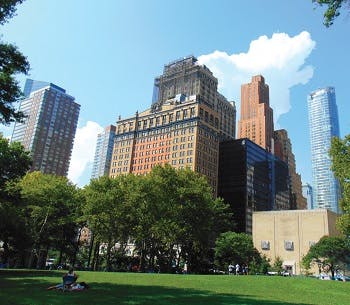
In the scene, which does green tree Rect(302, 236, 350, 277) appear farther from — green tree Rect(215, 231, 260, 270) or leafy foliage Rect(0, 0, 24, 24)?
leafy foliage Rect(0, 0, 24, 24)

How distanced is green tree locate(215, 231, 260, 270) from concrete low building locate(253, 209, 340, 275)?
815 inches

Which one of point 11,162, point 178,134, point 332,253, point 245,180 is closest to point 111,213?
point 11,162

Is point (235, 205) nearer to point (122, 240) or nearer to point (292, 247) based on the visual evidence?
point (292, 247)

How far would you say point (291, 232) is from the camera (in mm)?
102750

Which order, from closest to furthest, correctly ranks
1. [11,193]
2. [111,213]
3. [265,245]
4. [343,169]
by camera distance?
[343,169] < [11,193] < [111,213] < [265,245]

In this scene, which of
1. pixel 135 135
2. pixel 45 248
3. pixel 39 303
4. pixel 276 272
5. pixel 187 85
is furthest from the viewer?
pixel 187 85

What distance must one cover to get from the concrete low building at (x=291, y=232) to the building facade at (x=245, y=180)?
40.5m

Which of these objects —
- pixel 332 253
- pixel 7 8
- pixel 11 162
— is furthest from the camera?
pixel 332 253

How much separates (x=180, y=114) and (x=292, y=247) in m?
76.7

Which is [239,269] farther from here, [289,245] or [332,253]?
[289,245]

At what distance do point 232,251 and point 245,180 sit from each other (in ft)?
250

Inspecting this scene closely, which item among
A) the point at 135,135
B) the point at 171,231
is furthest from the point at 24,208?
the point at 135,135

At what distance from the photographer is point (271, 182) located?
576 feet

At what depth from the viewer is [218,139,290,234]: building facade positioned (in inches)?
5955
